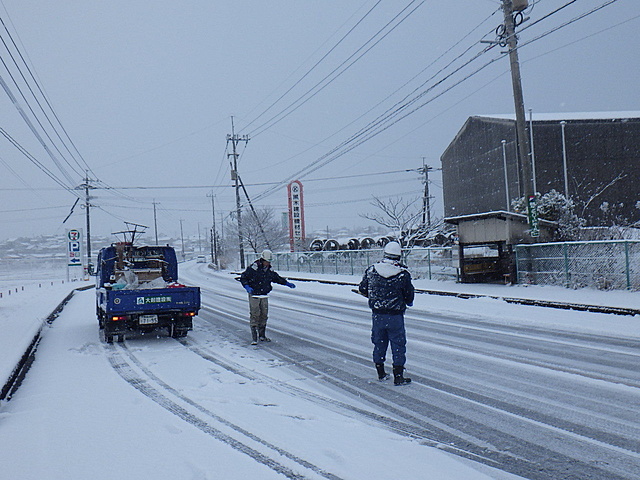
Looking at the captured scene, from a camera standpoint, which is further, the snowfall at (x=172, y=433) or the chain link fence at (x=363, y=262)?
the chain link fence at (x=363, y=262)

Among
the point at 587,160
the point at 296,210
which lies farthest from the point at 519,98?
the point at 296,210

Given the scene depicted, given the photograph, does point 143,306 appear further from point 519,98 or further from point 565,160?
point 565,160

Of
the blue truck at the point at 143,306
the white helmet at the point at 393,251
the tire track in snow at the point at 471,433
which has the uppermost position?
the white helmet at the point at 393,251

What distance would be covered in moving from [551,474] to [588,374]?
129 inches

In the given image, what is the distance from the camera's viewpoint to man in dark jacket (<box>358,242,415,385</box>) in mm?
6359

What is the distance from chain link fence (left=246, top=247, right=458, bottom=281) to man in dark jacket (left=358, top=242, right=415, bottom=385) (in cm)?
1488

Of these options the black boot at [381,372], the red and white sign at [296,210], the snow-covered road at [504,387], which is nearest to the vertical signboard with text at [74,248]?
the red and white sign at [296,210]

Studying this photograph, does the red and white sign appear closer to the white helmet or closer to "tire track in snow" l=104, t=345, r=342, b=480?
"tire track in snow" l=104, t=345, r=342, b=480

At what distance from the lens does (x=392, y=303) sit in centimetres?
634

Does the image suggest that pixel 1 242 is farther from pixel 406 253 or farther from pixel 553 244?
pixel 553 244

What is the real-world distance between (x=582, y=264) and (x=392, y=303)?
1156 centimetres

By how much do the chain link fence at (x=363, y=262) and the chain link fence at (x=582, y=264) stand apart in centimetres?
369

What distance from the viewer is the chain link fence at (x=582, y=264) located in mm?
14039

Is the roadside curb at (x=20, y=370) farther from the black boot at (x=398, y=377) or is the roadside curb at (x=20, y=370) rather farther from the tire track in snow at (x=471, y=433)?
the black boot at (x=398, y=377)
